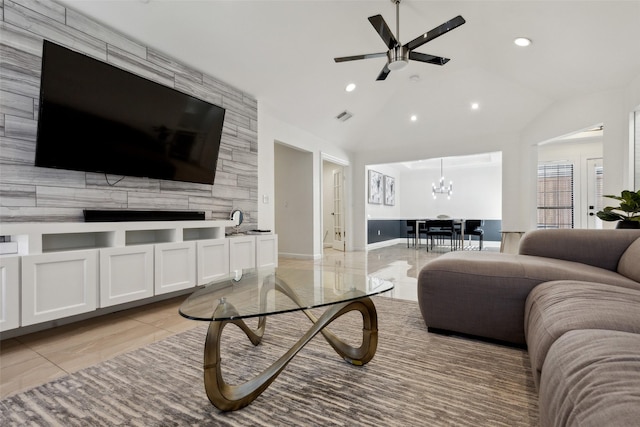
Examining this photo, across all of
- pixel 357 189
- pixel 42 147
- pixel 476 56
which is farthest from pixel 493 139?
pixel 42 147

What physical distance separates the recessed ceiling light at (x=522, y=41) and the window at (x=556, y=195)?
397 centimetres

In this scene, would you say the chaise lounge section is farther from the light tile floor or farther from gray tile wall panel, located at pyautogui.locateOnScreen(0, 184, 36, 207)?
gray tile wall panel, located at pyautogui.locateOnScreen(0, 184, 36, 207)

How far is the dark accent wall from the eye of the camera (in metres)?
7.84

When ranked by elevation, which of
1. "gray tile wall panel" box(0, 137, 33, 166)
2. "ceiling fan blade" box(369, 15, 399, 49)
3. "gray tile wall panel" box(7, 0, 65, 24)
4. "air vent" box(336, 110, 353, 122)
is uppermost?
"air vent" box(336, 110, 353, 122)

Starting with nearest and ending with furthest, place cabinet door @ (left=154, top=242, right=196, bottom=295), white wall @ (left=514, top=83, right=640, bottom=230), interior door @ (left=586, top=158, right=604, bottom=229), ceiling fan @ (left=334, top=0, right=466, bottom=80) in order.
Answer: cabinet door @ (left=154, top=242, right=196, bottom=295) → ceiling fan @ (left=334, top=0, right=466, bottom=80) → white wall @ (left=514, top=83, right=640, bottom=230) → interior door @ (left=586, top=158, right=604, bottom=229)

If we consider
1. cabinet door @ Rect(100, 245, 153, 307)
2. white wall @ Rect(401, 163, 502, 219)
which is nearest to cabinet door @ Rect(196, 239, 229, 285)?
cabinet door @ Rect(100, 245, 153, 307)

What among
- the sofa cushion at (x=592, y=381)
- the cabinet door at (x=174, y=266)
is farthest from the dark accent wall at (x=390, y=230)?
the sofa cushion at (x=592, y=381)

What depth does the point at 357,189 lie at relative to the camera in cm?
731

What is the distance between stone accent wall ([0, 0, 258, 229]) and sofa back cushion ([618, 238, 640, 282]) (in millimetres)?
3505

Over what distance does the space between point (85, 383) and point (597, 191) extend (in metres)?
8.12

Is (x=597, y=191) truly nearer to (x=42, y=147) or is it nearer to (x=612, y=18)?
(x=612, y=18)

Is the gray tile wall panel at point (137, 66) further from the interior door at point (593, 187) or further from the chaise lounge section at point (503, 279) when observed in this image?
the interior door at point (593, 187)

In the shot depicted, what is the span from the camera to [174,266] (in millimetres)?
2666

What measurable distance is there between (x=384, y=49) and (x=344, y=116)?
166 centimetres
